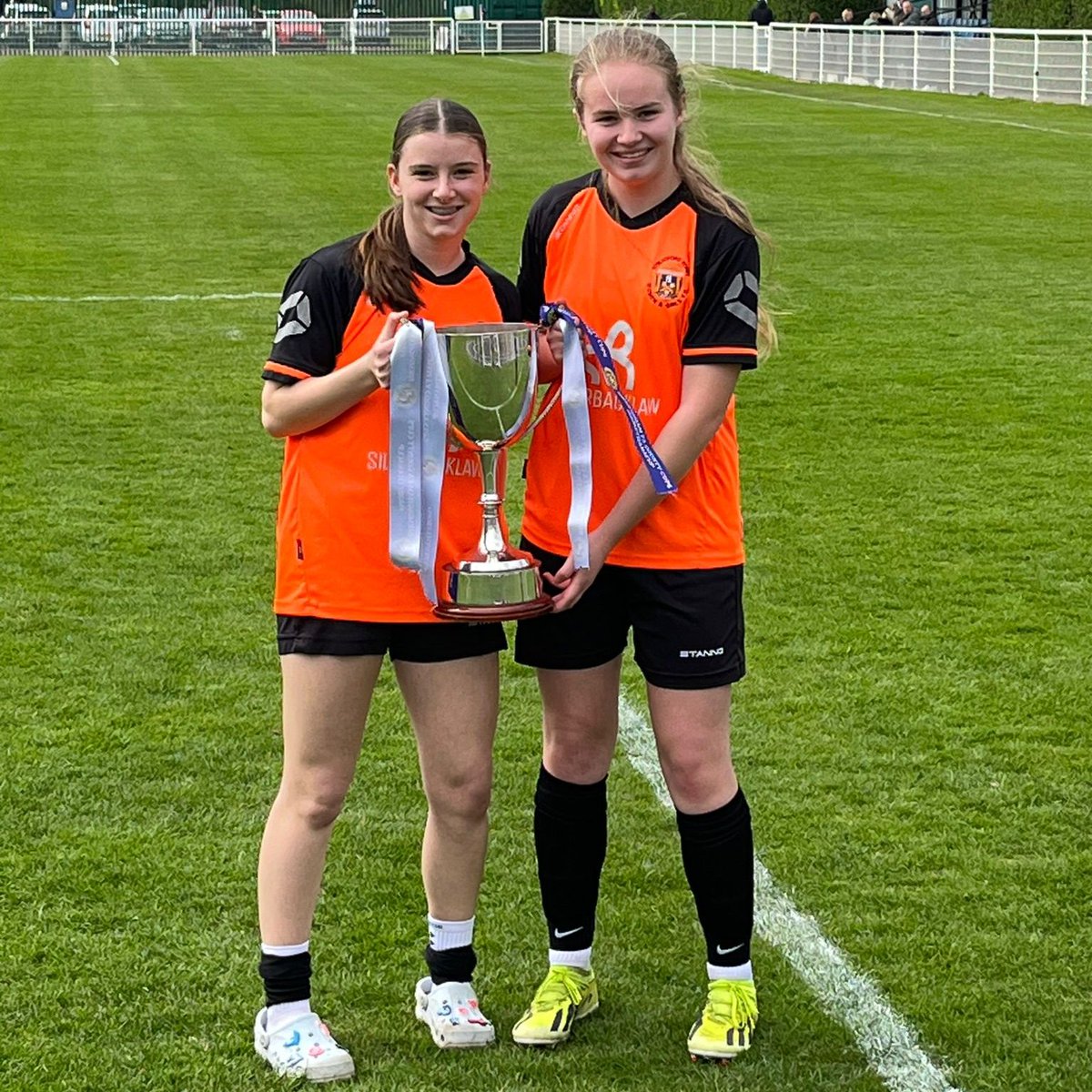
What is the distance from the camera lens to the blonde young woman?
339 cm

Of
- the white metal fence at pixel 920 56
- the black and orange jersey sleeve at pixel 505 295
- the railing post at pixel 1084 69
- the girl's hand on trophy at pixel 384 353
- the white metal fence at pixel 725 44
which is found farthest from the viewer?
the white metal fence at pixel 725 44

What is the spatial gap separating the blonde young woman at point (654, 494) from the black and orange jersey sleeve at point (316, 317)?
15.6 inches

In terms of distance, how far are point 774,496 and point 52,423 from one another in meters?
3.61

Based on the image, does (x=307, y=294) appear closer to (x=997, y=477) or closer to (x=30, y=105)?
(x=997, y=477)

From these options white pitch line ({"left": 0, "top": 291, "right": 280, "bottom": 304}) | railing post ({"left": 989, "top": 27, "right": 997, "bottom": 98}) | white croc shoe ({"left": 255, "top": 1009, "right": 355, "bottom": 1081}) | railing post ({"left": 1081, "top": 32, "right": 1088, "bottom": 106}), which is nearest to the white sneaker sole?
white croc shoe ({"left": 255, "top": 1009, "right": 355, "bottom": 1081})

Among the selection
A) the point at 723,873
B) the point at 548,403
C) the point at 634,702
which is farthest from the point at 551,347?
the point at 634,702

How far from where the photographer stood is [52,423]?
9531 mm

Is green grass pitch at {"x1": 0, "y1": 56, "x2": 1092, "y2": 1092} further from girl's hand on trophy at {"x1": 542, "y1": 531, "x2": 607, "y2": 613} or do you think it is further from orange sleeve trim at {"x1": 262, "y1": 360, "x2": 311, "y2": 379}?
orange sleeve trim at {"x1": 262, "y1": 360, "x2": 311, "y2": 379}

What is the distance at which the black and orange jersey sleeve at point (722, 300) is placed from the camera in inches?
133

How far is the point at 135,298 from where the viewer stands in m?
13.4

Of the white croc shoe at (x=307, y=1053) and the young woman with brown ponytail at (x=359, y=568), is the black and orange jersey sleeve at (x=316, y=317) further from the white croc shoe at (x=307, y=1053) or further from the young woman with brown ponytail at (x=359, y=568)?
the white croc shoe at (x=307, y=1053)

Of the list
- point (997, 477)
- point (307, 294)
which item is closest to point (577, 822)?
point (307, 294)

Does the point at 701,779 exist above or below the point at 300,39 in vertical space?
below

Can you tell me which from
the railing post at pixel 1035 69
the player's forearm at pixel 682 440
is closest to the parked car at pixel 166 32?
the railing post at pixel 1035 69
